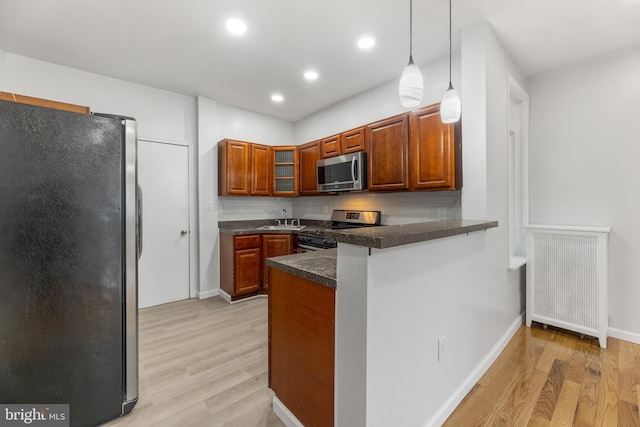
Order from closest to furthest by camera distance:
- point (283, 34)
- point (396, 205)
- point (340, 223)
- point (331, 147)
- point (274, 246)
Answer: point (283, 34)
point (396, 205)
point (331, 147)
point (274, 246)
point (340, 223)

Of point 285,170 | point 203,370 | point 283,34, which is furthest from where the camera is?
point 285,170

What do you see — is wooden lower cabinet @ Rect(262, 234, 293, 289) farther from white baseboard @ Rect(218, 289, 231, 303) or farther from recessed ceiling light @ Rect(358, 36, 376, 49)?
recessed ceiling light @ Rect(358, 36, 376, 49)

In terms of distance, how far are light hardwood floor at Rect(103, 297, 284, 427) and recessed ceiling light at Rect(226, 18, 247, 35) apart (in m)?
2.76

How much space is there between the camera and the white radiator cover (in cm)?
240

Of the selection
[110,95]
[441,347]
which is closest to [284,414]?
[441,347]

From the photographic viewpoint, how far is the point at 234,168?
385cm

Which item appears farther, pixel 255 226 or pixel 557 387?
pixel 255 226

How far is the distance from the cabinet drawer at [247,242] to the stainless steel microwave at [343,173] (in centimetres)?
114

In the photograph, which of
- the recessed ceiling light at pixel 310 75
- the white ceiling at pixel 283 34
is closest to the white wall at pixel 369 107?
the white ceiling at pixel 283 34

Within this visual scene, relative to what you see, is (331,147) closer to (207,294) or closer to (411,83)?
(411,83)

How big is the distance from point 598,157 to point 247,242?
3947mm

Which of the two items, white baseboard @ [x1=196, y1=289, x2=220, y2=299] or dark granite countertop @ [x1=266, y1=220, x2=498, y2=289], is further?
white baseboard @ [x1=196, y1=289, x2=220, y2=299]

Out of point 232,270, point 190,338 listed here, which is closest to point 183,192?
point 232,270

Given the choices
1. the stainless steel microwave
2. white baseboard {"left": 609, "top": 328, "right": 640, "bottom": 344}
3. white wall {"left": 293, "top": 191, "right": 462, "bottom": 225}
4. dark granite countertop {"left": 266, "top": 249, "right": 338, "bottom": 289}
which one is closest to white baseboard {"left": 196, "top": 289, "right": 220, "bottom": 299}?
white wall {"left": 293, "top": 191, "right": 462, "bottom": 225}
